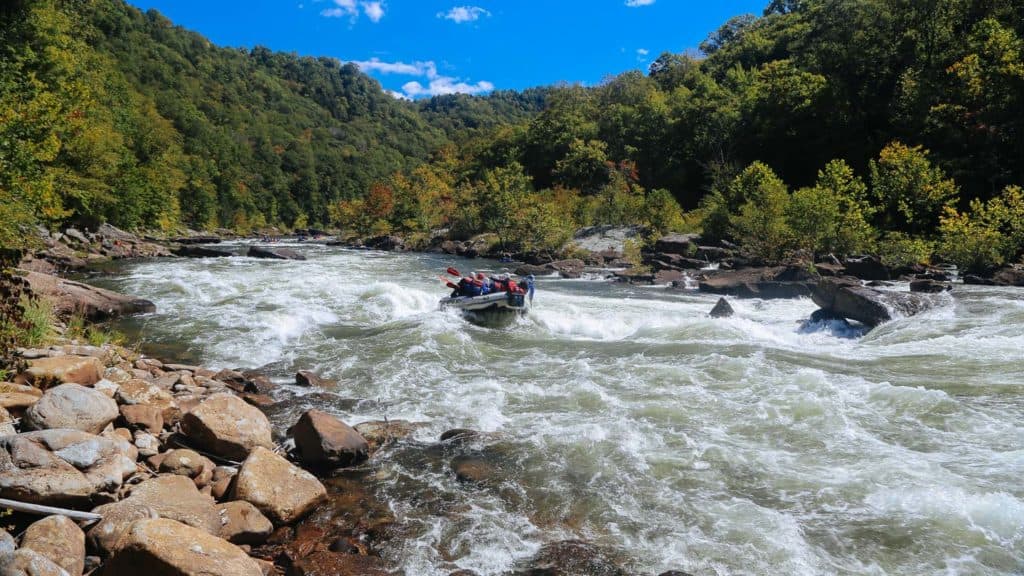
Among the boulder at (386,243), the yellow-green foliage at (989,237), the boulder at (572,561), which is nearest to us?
the boulder at (572,561)

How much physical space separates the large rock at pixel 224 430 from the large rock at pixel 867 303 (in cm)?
1310

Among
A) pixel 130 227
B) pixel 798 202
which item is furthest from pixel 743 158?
pixel 130 227

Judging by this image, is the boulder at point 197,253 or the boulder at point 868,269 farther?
the boulder at point 197,253

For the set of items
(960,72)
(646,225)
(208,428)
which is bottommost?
(208,428)

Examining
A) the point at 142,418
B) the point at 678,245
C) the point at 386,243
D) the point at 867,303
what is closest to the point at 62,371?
the point at 142,418

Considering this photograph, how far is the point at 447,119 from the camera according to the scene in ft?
559

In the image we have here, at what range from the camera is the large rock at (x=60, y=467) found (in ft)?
13.3

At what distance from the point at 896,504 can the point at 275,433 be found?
269 inches

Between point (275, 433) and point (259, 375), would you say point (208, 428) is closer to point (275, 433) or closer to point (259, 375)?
point (275, 433)

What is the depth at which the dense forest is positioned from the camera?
2434 centimetres

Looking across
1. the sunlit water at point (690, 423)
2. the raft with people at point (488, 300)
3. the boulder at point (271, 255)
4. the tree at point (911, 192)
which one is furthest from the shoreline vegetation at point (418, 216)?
the raft with people at point (488, 300)

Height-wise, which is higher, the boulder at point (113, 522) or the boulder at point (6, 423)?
the boulder at point (6, 423)

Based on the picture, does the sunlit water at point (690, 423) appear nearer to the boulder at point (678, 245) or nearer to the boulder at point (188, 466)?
the boulder at point (188, 466)

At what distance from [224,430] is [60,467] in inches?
63.9
